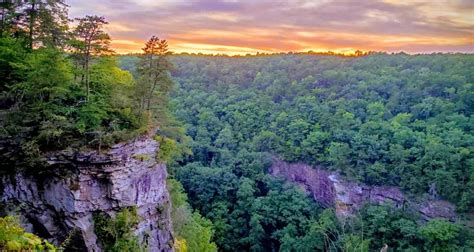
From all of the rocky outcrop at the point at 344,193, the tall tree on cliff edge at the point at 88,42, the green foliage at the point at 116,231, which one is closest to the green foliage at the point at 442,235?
the rocky outcrop at the point at 344,193

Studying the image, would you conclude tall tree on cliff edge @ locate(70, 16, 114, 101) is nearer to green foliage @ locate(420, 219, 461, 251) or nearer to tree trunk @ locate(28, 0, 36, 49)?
tree trunk @ locate(28, 0, 36, 49)

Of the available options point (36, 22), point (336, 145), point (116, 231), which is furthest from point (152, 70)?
point (336, 145)

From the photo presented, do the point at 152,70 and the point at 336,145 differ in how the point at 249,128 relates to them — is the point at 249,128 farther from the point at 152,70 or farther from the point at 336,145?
the point at 152,70

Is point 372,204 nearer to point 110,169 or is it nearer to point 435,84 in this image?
point 435,84

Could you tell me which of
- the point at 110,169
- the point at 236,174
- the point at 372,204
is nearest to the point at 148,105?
the point at 110,169

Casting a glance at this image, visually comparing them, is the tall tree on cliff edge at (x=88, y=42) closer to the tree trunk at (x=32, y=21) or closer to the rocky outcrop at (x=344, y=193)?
the tree trunk at (x=32, y=21)
